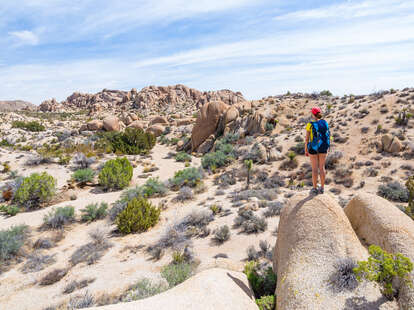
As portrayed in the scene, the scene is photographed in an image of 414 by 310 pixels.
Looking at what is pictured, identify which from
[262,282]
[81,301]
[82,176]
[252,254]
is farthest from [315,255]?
[82,176]

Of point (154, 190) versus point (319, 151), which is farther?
point (154, 190)

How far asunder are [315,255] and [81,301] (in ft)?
17.3

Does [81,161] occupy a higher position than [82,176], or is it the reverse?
[81,161]

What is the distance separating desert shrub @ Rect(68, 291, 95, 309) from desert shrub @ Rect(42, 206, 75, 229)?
5.49 m

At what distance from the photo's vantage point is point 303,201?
4.76 meters

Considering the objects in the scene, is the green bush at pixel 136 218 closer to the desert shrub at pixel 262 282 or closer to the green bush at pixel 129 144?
the desert shrub at pixel 262 282

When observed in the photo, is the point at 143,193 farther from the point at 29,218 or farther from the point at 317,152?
the point at 317,152

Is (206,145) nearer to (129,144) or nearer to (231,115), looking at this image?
(231,115)

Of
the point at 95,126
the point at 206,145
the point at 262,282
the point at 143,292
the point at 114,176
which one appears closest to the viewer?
the point at 262,282

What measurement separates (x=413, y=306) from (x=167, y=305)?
317 cm

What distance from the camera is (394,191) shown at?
10672 mm

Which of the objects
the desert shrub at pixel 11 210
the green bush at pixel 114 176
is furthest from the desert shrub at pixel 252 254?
the desert shrub at pixel 11 210

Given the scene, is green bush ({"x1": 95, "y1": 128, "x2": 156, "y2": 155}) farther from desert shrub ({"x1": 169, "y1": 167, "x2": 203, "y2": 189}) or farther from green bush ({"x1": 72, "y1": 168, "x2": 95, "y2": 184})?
desert shrub ({"x1": 169, "y1": 167, "x2": 203, "y2": 189})

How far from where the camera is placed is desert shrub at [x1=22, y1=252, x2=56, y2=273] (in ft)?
23.6
